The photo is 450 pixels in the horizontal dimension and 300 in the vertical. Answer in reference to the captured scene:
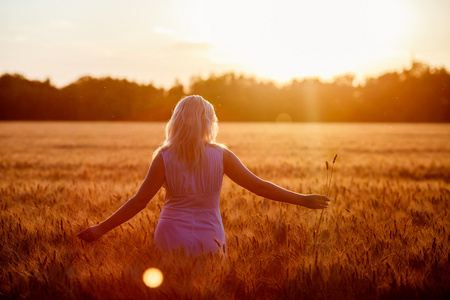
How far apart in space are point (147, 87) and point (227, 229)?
6911 cm

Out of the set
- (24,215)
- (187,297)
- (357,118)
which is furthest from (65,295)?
(357,118)

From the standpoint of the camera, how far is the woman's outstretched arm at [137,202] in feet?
8.84

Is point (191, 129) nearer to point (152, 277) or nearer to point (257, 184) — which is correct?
point (257, 184)

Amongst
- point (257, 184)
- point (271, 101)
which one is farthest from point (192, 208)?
point (271, 101)

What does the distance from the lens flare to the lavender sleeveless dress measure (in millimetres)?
349

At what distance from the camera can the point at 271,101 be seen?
74125mm

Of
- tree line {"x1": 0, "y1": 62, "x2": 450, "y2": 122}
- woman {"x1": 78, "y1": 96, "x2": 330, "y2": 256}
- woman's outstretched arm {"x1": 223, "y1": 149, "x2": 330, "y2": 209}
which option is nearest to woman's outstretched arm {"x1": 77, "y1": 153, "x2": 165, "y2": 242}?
woman {"x1": 78, "y1": 96, "x2": 330, "y2": 256}

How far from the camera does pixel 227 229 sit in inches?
141

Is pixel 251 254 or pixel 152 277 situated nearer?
pixel 152 277

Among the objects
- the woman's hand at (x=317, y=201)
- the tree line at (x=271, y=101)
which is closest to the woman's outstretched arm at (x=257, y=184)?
the woman's hand at (x=317, y=201)

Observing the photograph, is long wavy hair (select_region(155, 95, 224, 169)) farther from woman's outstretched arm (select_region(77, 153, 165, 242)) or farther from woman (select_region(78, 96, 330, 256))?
woman's outstretched arm (select_region(77, 153, 165, 242))

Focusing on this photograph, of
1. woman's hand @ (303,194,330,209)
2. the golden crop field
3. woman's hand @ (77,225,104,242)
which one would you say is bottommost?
the golden crop field

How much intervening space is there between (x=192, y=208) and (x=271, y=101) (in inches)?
2849

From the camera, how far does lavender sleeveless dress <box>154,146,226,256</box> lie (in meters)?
2.72
